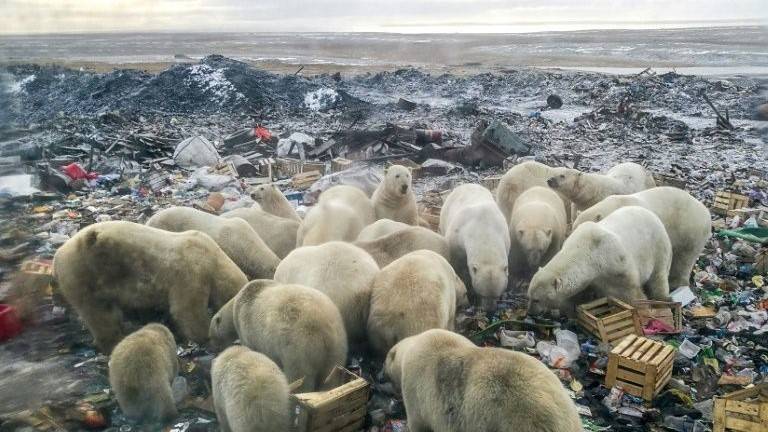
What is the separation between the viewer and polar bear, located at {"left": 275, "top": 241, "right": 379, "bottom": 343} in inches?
241

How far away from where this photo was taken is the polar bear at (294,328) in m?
5.20

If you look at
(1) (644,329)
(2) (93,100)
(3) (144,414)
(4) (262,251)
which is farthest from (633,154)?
(2) (93,100)

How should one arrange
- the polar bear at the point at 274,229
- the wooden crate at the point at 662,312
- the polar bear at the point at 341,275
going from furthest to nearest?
the polar bear at the point at 274,229
the wooden crate at the point at 662,312
the polar bear at the point at 341,275

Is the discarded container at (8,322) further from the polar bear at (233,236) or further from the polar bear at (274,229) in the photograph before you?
the polar bear at (274,229)

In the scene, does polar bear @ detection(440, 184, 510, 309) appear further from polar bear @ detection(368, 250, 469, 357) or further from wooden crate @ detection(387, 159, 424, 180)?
wooden crate @ detection(387, 159, 424, 180)

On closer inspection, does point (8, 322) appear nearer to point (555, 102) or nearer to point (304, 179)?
point (304, 179)

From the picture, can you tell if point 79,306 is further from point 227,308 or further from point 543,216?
point 543,216

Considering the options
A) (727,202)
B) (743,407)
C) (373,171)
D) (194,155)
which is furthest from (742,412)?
(194,155)

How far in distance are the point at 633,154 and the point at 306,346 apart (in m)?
13.6

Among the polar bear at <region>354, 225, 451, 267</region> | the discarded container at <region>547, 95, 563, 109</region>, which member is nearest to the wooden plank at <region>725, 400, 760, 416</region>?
the polar bear at <region>354, 225, 451, 267</region>

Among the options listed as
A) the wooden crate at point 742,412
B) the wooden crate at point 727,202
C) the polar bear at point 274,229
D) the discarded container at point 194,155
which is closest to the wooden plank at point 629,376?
the wooden crate at point 742,412

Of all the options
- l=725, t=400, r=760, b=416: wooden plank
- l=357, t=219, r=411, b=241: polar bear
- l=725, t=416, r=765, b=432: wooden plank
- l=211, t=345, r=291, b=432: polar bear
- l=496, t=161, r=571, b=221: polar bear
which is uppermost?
l=496, t=161, r=571, b=221: polar bear

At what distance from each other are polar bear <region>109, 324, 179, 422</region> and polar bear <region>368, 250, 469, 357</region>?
186cm

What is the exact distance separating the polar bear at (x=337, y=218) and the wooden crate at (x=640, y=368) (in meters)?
3.66
